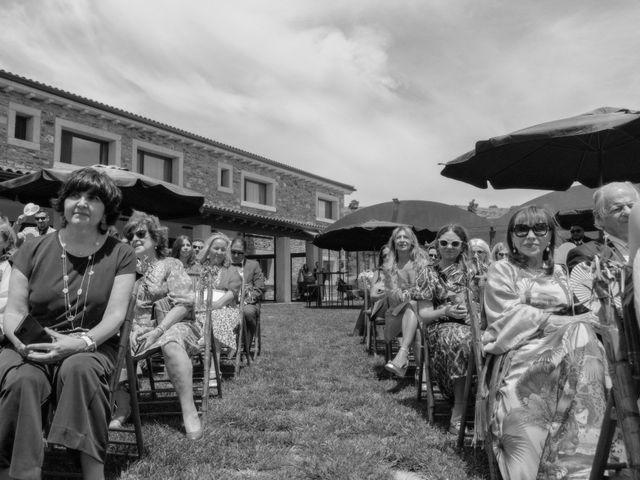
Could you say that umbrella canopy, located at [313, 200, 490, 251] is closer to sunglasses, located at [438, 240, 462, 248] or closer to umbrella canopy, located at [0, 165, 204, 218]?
umbrella canopy, located at [0, 165, 204, 218]

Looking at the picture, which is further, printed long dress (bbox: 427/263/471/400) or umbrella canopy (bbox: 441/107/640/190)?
umbrella canopy (bbox: 441/107/640/190)

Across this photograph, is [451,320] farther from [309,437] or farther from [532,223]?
[309,437]

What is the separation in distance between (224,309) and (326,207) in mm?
20974

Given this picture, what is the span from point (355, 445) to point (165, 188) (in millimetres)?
4178

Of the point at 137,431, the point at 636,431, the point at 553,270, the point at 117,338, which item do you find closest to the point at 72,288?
the point at 117,338

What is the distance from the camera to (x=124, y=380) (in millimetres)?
3359

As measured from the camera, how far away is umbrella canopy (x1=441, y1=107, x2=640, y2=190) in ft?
13.2

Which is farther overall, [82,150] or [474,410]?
[82,150]

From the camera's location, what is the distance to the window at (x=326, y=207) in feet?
83.6

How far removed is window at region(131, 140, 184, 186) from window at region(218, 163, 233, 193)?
2154mm

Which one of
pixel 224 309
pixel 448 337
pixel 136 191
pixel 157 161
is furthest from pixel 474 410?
pixel 157 161

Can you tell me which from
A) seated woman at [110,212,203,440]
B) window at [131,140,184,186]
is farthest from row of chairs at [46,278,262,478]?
window at [131,140,184,186]

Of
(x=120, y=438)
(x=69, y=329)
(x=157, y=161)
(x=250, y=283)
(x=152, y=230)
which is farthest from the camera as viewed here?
(x=157, y=161)

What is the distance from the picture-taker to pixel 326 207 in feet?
86.4
